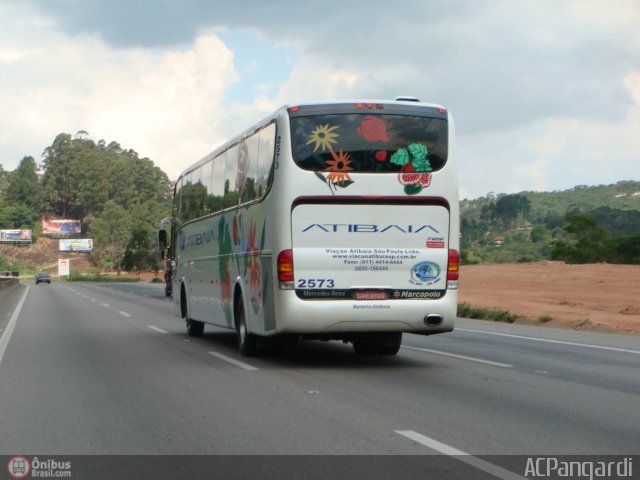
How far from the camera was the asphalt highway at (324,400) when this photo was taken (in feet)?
26.5

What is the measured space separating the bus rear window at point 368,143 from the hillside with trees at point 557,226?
45.7 m

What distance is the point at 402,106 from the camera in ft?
45.0

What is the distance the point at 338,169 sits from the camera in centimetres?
1337

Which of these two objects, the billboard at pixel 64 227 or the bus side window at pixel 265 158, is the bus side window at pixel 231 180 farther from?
the billboard at pixel 64 227

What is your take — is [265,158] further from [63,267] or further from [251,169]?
[63,267]

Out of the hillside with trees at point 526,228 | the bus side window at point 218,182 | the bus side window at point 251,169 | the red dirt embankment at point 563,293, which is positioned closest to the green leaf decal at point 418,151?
the bus side window at point 251,169

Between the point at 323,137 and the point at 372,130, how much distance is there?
0.70 metres
